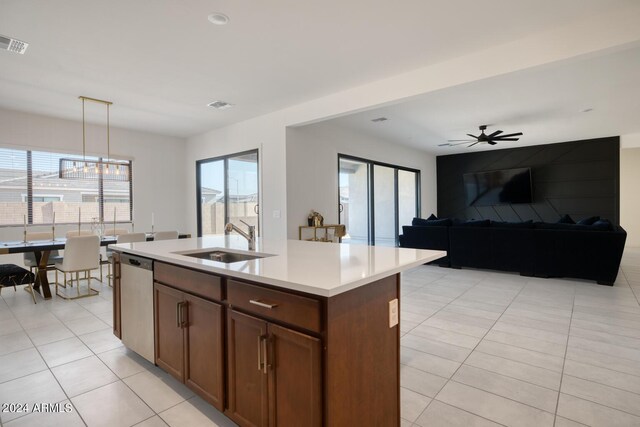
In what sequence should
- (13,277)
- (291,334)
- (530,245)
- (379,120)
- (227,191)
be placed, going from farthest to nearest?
(227,191), (379,120), (530,245), (13,277), (291,334)

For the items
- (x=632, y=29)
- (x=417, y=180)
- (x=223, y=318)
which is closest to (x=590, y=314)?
(x=632, y=29)

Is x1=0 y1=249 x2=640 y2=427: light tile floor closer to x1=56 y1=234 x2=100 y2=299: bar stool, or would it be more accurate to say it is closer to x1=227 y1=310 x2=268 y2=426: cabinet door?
x1=227 y1=310 x2=268 y2=426: cabinet door

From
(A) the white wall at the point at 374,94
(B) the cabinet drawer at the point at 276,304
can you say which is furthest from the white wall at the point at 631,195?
(B) the cabinet drawer at the point at 276,304

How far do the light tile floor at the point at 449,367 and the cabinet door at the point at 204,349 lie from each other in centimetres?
18

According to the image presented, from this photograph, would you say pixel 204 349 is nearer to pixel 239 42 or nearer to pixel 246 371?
pixel 246 371

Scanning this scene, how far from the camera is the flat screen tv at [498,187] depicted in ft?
28.3

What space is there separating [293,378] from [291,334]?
19 cm

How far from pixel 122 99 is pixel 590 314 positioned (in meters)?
6.49

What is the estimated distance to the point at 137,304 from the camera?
2.47 m

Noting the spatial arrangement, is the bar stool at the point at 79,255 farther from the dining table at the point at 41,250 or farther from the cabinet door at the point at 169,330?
the cabinet door at the point at 169,330

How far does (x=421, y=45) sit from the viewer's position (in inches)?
127

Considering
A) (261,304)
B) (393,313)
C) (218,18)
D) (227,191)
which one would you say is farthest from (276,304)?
(227,191)

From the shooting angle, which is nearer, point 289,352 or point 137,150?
point 289,352

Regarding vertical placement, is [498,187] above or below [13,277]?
above
